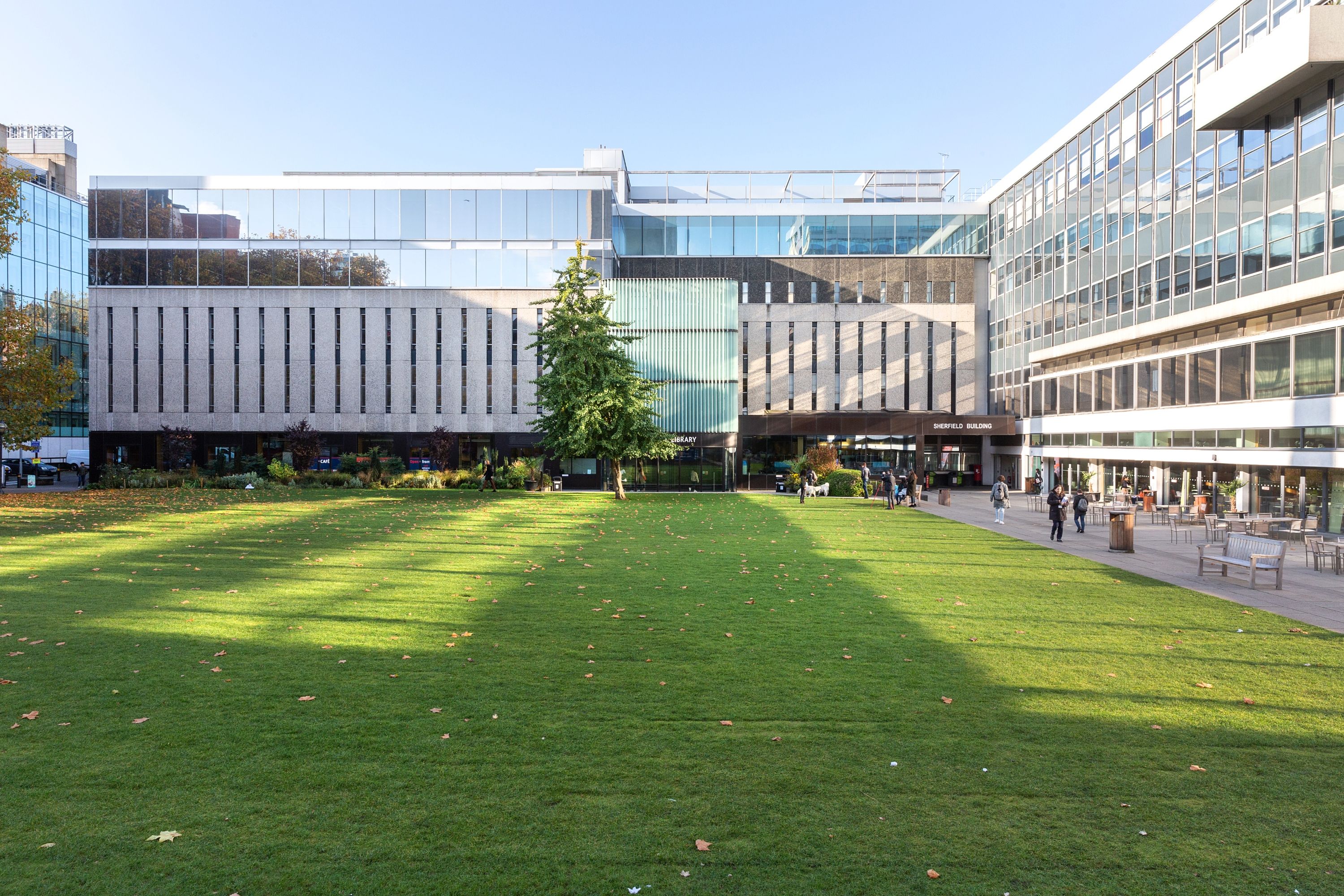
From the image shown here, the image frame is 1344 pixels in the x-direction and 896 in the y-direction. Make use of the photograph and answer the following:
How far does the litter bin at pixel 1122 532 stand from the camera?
19531 mm

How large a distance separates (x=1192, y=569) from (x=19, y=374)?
42.4 meters

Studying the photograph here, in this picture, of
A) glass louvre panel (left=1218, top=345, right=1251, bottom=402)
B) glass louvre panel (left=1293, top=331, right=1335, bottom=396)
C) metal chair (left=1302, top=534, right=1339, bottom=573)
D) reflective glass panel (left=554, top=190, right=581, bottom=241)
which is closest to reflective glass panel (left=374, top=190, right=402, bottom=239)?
reflective glass panel (left=554, top=190, right=581, bottom=241)

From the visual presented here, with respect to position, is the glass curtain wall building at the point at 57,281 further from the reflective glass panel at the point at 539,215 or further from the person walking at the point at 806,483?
the person walking at the point at 806,483

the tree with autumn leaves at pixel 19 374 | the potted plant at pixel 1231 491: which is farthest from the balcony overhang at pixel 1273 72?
the tree with autumn leaves at pixel 19 374

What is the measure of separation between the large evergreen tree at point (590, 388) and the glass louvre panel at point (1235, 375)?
80.6 feet

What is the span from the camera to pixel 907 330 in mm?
61562

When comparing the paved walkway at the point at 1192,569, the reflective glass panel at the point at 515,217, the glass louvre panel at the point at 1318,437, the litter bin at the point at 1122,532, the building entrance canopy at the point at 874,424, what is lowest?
the paved walkway at the point at 1192,569

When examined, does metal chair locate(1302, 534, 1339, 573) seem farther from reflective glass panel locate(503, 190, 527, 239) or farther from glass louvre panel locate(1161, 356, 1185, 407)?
reflective glass panel locate(503, 190, 527, 239)

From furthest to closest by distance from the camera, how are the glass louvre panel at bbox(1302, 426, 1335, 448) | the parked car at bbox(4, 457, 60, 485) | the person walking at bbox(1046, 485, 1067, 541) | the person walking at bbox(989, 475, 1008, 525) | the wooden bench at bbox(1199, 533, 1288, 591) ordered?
1. the parked car at bbox(4, 457, 60, 485)
2. the person walking at bbox(989, 475, 1008, 525)
3. the glass louvre panel at bbox(1302, 426, 1335, 448)
4. the person walking at bbox(1046, 485, 1067, 541)
5. the wooden bench at bbox(1199, 533, 1288, 591)

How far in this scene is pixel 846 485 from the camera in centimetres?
4441

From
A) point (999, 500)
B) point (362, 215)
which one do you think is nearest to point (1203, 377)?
point (999, 500)

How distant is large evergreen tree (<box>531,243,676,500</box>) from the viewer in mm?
37312

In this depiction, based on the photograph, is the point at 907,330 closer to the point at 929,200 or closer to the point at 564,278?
the point at 929,200

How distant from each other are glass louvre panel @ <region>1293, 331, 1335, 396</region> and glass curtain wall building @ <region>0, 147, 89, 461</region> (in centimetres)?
8175
